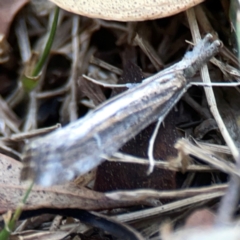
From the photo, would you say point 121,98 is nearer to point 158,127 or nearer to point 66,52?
point 158,127

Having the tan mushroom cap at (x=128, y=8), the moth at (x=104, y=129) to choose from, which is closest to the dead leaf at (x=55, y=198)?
the moth at (x=104, y=129)

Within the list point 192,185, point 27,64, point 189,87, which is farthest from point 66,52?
point 192,185

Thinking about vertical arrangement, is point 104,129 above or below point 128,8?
below

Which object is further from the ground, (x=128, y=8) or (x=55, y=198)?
(x=128, y=8)

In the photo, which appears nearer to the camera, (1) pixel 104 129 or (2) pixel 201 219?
(2) pixel 201 219

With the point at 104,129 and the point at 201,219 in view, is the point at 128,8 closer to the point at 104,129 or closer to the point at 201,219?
the point at 104,129

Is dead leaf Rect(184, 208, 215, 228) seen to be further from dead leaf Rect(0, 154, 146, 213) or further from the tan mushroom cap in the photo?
the tan mushroom cap

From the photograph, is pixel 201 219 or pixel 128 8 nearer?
pixel 201 219

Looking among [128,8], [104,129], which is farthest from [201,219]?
[128,8]

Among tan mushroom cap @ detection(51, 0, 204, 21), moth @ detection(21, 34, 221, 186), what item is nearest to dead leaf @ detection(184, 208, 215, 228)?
moth @ detection(21, 34, 221, 186)
